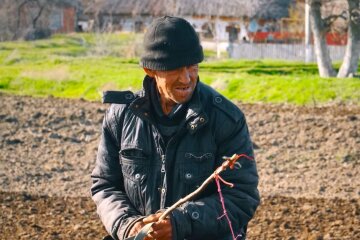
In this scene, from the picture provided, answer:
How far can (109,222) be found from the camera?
346 cm

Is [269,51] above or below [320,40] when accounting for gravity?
below

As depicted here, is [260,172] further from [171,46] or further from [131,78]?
[131,78]

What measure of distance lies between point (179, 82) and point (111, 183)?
1.91 ft

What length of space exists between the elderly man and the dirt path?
11.6 feet

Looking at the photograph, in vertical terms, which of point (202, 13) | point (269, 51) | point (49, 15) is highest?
point (202, 13)

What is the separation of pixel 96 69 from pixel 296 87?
6.51 metres

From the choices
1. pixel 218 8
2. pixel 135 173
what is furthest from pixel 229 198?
pixel 218 8

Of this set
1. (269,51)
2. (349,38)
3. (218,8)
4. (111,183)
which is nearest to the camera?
(111,183)

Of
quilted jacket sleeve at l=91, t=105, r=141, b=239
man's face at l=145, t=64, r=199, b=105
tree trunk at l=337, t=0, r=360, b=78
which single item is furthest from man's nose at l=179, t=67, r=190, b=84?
tree trunk at l=337, t=0, r=360, b=78

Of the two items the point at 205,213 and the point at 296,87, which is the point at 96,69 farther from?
the point at 205,213

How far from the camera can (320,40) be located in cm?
2191

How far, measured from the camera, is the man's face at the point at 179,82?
329cm

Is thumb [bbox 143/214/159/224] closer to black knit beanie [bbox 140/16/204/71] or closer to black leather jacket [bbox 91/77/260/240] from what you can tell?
black leather jacket [bbox 91/77/260/240]

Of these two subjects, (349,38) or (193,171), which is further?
(349,38)
